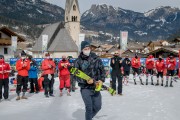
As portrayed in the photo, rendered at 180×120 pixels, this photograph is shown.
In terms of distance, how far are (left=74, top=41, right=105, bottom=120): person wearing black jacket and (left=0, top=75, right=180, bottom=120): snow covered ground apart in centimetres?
196

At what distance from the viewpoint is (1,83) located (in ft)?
38.1

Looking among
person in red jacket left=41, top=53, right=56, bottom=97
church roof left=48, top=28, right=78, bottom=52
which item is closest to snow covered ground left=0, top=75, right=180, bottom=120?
person in red jacket left=41, top=53, right=56, bottom=97

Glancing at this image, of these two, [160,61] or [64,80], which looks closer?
[64,80]

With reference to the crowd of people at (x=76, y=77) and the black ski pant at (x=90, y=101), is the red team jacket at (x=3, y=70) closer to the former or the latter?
the crowd of people at (x=76, y=77)

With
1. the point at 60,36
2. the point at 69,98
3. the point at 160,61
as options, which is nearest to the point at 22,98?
the point at 69,98

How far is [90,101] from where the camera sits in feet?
21.9

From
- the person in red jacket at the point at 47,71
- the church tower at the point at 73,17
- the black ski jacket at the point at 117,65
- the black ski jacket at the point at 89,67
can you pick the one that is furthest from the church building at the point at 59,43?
the black ski jacket at the point at 89,67

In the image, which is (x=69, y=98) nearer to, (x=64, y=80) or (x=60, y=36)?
(x=64, y=80)

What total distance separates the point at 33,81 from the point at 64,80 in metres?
1.77

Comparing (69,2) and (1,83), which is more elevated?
(69,2)

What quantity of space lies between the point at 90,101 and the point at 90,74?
0.59 meters

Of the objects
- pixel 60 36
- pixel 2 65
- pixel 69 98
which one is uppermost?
pixel 60 36

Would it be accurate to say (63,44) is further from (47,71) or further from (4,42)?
(47,71)

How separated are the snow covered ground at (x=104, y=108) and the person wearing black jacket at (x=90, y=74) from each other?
1959 millimetres
